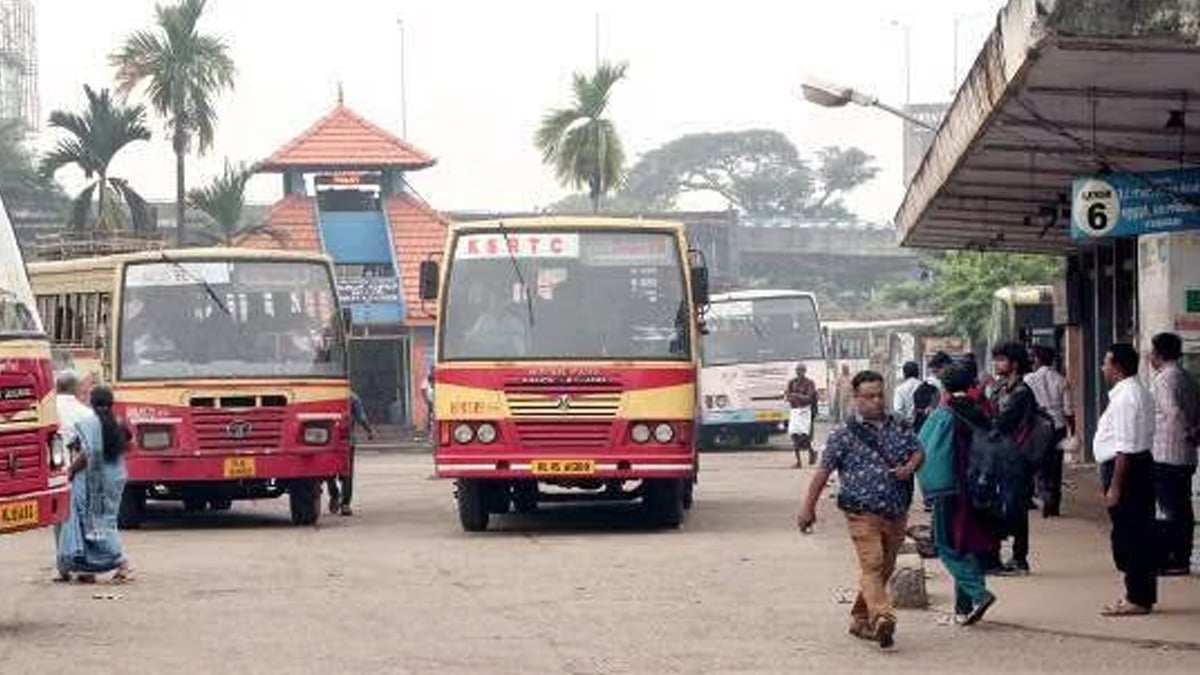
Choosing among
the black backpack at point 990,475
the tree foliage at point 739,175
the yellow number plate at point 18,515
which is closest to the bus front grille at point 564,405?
the black backpack at point 990,475

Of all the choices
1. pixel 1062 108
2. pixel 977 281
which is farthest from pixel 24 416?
pixel 977 281

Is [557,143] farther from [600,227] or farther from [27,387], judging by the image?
[27,387]

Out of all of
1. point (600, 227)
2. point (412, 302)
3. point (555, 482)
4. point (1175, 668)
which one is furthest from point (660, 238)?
point (412, 302)

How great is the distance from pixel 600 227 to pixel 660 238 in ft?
1.82

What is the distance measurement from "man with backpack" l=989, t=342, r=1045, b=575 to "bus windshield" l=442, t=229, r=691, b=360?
3.28 metres

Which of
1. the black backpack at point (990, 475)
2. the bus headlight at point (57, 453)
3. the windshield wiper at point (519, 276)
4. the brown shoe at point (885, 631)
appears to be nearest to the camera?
the brown shoe at point (885, 631)

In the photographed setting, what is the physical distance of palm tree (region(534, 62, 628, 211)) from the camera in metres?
53.1

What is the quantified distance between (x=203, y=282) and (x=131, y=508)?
7.83 ft

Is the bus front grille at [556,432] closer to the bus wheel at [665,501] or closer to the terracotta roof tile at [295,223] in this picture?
the bus wheel at [665,501]

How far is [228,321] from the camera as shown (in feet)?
75.4

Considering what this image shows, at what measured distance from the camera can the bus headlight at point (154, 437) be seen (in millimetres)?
22094

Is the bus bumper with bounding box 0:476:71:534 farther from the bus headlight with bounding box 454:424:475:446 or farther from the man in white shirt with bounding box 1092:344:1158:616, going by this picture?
the bus headlight with bounding box 454:424:475:446

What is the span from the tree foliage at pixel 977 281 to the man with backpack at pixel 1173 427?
35.4 meters

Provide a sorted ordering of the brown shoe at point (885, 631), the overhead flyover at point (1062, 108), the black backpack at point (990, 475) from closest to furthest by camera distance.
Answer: the overhead flyover at point (1062, 108) < the brown shoe at point (885, 631) < the black backpack at point (990, 475)
